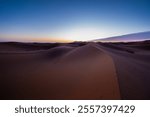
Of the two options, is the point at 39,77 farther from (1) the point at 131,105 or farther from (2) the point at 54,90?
(1) the point at 131,105

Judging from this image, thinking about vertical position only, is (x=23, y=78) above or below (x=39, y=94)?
above

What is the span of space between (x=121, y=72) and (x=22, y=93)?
104 inches

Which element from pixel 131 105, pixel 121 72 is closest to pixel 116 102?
pixel 131 105

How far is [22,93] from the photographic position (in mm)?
2822

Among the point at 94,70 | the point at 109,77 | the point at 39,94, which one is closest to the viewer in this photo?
the point at 39,94

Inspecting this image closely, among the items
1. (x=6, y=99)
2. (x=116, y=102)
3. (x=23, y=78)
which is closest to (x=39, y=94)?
(x=6, y=99)

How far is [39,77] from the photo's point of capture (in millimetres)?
3572

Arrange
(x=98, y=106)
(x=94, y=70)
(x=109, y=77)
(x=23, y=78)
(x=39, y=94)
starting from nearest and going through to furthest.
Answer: (x=98, y=106) < (x=39, y=94) < (x=109, y=77) < (x=23, y=78) < (x=94, y=70)

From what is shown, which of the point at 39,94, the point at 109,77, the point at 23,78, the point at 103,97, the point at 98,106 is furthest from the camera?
the point at 23,78

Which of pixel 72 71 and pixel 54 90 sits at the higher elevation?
pixel 72 71

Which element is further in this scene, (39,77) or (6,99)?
(39,77)

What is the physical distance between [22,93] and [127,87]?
2416mm

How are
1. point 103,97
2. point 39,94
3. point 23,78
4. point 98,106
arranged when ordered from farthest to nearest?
1. point 23,78
2. point 39,94
3. point 103,97
4. point 98,106

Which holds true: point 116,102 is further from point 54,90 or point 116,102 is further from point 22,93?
point 22,93
